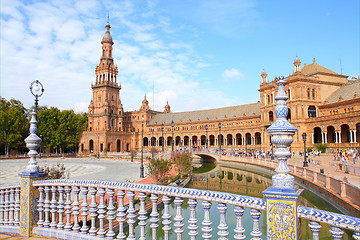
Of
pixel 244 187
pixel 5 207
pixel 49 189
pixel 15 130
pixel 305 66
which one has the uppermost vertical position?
pixel 305 66

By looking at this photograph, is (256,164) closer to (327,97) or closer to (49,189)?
(327,97)

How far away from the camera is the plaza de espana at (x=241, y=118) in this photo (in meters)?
47.3

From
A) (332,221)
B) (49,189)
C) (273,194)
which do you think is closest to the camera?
(332,221)

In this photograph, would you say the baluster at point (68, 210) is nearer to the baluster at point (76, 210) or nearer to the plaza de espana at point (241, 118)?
the baluster at point (76, 210)

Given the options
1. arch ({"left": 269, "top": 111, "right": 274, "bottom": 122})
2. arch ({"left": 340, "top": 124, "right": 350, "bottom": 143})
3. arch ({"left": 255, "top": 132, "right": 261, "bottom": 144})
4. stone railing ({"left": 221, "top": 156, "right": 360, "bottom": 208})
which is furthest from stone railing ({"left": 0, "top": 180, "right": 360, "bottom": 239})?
arch ({"left": 255, "top": 132, "right": 261, "bottom": 144})

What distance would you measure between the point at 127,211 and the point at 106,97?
3252 inches

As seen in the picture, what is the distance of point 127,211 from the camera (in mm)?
4734

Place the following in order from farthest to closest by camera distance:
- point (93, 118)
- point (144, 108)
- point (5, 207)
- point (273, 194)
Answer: point (144, 108) < point (93, 118) < point (5, 207) < point (273, 194)

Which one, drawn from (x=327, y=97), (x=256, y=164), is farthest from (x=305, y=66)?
(x=256, y=164)

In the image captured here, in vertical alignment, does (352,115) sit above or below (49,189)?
above

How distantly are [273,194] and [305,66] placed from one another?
62994mm

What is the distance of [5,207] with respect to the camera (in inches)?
253

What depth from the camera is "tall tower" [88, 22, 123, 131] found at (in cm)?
8269

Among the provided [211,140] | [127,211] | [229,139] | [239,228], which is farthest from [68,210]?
[211,140]
